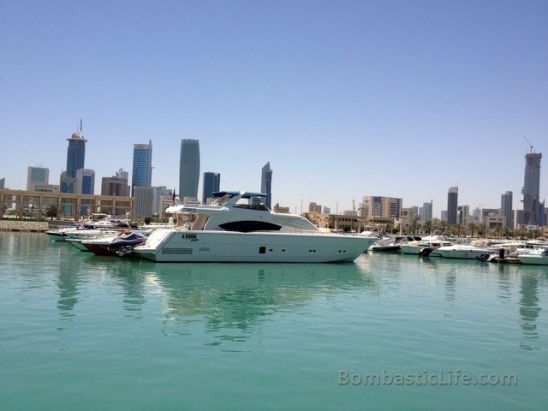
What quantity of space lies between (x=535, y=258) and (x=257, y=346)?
4189 centimetres

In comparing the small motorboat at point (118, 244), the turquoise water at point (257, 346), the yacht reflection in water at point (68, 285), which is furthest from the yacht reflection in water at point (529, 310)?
the small motorboat at point (118, 244)

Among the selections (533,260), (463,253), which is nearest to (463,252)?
(463,253)

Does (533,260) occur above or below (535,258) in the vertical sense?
below

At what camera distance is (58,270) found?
2470 centimetres

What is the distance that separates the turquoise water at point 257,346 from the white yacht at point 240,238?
7.93m

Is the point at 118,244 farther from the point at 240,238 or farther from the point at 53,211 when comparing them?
the point at 53,211

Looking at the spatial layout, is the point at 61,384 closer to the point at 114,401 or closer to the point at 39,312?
the point at 114,401

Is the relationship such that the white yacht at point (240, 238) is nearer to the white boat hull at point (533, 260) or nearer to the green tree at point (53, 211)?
the white boat hull at point (533, 260)

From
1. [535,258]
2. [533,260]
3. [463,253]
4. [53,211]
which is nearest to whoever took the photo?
[535,258]

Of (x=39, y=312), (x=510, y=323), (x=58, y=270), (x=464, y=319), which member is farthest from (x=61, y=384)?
(x=58, y=270)

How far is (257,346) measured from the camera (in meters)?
10.8

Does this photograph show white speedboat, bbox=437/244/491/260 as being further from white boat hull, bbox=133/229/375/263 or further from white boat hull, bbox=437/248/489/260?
white boat hull, bbox=133/229/375/263

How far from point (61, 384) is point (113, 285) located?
477 inches

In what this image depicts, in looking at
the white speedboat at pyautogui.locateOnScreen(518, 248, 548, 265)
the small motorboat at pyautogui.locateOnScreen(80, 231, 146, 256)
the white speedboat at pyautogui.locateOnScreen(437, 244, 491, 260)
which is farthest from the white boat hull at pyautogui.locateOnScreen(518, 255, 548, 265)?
the small motorboat at pyautogui.locateOnScreen(80, 231, 146, 256)
